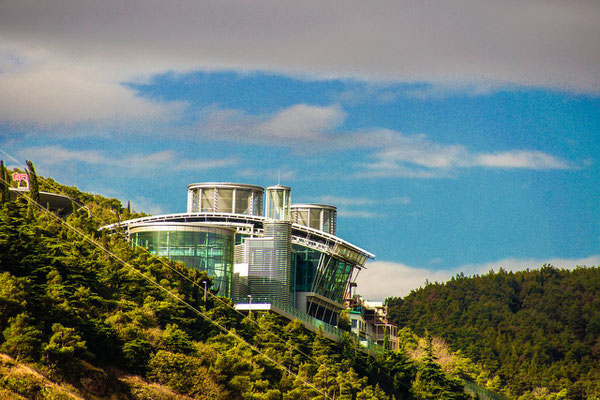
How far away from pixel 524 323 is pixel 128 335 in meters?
109

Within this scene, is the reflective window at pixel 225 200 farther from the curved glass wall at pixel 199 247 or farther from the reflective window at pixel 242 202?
the curved glass wall at pixel 199 247

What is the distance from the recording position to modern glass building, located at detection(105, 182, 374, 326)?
7456 cm

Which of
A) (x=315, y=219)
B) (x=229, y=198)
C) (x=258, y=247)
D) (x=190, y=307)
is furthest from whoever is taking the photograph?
(x=315, y=219)

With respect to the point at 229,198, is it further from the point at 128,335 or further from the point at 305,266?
the point at 128,335

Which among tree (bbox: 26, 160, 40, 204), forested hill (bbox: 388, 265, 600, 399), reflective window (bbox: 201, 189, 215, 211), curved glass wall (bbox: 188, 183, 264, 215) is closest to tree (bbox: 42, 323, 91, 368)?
tree (bbox: 26, 160, 40, 204)

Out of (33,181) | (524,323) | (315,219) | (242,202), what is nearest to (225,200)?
(242,202)

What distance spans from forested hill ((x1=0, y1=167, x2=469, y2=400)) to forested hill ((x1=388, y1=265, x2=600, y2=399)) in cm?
5715

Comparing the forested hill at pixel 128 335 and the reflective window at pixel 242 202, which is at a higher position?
the reflective window at pixel 242 202

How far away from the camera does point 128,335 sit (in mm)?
53500

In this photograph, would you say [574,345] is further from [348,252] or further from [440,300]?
[348,252]

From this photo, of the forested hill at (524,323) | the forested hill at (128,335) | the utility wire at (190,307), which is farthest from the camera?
the forested hill at (524,323)

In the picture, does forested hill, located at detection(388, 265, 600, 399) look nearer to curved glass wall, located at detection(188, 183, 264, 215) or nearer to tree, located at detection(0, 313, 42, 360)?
curved glass wall, located at detection(188, 183, 264, 215)

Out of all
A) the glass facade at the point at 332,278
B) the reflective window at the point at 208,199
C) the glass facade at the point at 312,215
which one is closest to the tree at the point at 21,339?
the glass facade at the point at 332,278

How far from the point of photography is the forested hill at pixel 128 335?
46.3 metres
